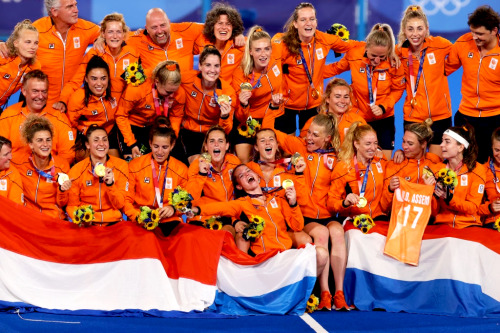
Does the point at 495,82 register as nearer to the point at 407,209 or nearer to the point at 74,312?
the point at 407,209

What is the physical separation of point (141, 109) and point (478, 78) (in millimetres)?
3655

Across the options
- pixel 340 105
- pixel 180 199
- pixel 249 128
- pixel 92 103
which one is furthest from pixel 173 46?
pixel 180 199

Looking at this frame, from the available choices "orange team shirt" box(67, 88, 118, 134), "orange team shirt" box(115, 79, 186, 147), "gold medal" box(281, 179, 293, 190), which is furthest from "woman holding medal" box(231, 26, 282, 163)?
"orange team shirt" box(67, 88, 118, 134)

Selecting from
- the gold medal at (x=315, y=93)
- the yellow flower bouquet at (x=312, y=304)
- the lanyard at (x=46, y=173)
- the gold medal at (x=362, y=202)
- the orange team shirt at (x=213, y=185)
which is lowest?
the yellow flower bouquet at (x=312, y=304)

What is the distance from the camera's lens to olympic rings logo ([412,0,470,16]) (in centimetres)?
1320

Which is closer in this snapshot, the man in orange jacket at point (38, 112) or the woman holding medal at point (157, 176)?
the woman holding medal at point (157, 176)

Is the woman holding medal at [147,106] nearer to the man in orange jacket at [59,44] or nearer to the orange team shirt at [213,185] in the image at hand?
the orange team shirt at [213,185]

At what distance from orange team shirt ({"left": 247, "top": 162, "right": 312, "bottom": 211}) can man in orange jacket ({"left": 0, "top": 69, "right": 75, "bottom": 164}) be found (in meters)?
1.92

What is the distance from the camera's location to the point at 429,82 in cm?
987

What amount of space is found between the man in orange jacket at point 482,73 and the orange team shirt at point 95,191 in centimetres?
368

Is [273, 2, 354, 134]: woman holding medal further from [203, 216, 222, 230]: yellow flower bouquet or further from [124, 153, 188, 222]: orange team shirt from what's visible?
[203, 216, 222, 230]: yellow flower bouquet

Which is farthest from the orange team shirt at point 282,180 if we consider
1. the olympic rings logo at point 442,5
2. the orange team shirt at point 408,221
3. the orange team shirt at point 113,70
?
the olympic rings logo at point 442,5

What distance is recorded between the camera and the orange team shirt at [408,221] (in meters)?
8.52

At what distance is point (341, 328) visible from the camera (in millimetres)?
7574
